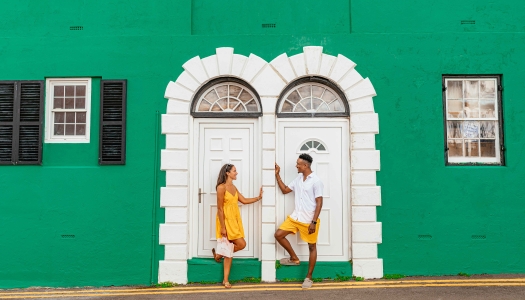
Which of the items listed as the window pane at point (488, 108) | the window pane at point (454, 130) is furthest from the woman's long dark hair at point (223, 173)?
the window pane at point (488, 108)

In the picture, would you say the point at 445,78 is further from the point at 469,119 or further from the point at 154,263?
the point at 154,263

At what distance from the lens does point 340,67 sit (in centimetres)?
707

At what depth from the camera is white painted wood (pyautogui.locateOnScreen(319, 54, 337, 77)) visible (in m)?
7.06

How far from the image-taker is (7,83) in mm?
7129

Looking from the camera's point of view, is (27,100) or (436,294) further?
(27,100)

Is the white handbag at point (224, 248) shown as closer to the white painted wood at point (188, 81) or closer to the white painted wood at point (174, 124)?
the white painted wood at point (174, 124)

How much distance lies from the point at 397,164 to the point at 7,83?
6.52 metres

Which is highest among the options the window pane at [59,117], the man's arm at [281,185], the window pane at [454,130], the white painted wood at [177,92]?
the white painted wood at [177,92]

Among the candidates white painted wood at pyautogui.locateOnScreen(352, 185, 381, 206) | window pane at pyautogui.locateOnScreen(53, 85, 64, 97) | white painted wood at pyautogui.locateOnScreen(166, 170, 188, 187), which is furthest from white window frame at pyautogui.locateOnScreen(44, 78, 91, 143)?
white painted wood at pyautogui.locateOnScreen(352, 185, 381, 206)

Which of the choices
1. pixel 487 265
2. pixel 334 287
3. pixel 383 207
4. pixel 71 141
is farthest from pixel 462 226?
pixel 71 141

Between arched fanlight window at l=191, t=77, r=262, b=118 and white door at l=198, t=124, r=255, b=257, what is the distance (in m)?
0.41

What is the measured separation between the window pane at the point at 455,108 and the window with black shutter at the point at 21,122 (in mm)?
6706

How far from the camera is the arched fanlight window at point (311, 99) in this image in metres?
7.15

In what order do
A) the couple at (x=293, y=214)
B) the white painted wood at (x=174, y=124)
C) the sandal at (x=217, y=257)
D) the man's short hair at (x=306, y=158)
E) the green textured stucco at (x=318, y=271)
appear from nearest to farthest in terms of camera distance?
the couple at (x=293, y=214), the man's short hair at (x=306, y=158), the sandal at (x=217, y=257), the green textured stucco at (x=318, y=271), the white painted wood at (x=174, y=124)
